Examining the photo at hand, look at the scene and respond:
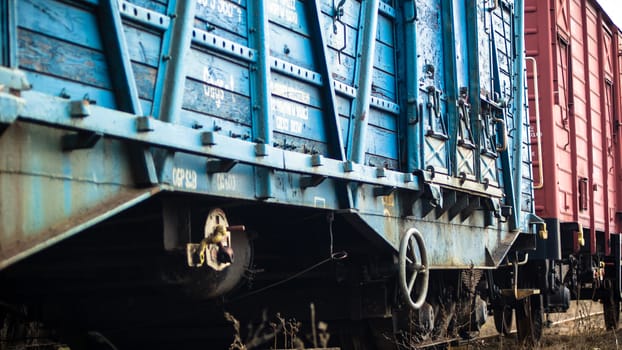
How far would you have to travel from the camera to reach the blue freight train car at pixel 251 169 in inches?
156

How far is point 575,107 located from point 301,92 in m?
8.20

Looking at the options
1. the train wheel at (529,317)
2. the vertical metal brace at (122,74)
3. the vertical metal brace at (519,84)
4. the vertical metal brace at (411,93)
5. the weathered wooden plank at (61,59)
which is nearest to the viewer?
the weathered wooden plank at (61,59)

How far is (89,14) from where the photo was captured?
4.23 meters

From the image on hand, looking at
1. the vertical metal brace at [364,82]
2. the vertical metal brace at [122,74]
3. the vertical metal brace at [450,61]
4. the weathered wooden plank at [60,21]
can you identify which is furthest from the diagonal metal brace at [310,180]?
the vertical metal brace at [450,61]

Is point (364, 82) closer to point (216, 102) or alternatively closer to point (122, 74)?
point (216, 102)

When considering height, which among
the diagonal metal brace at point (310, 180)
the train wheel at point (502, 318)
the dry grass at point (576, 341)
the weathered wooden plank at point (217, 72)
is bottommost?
the dry grass at point (576, 341)

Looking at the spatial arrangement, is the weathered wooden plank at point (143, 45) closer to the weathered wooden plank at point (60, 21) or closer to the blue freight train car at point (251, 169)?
the blue freight train car at point (251, 169)

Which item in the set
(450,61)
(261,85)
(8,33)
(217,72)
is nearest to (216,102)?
(217,72)

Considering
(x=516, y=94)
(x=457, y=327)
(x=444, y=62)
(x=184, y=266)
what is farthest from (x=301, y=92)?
(x=516, y=94)

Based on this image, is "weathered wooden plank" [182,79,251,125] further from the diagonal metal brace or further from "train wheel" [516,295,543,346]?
"train wheel" [516,295,543,346]

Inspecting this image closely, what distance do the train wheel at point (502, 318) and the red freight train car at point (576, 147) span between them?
1.78 ft

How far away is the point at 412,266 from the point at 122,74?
11.3ft

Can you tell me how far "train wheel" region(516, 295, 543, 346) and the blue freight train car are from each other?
1359 mm

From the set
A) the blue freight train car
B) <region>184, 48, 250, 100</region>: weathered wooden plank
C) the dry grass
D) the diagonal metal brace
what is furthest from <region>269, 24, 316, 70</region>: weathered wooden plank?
the dry grass
